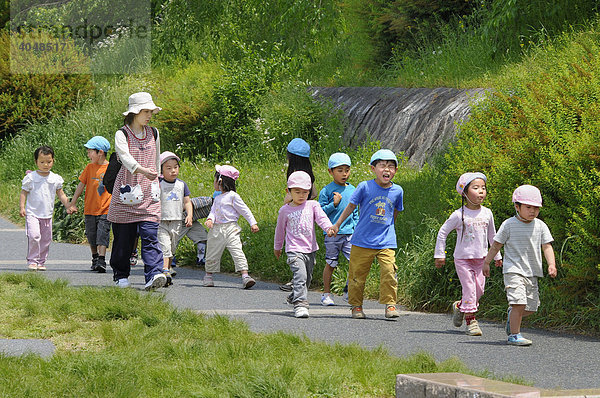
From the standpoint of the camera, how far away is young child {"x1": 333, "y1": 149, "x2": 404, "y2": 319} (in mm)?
8422

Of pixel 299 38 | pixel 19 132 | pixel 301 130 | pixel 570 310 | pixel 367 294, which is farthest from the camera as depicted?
pixel 19 132

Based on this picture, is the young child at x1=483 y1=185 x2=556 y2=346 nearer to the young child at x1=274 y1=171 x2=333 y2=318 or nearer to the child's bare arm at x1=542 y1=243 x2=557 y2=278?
the child's bare arm at x1=542 y1=243 x2=557 y2=278

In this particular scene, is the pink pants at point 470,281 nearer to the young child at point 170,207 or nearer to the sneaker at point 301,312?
the sneaker at point 301,312

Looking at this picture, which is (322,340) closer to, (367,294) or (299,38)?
(367,294)

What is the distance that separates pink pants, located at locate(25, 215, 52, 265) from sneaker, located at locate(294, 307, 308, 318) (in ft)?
14.1

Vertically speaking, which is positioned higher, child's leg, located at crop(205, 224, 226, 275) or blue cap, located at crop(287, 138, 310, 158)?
blue cap, located at crop(287, 138, 310, 158)

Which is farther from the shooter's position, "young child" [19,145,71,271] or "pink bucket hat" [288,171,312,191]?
"young child" [19,145,71,271]

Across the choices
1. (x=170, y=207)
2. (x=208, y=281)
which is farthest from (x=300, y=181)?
(x=170, y=207)

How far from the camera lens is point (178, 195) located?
34.9 ft

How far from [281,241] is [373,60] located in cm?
1150

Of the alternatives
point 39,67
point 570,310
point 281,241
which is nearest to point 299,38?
point 39,67

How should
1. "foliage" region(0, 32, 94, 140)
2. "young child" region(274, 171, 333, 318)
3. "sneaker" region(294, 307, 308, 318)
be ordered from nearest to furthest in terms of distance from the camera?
"sneaker" region(294, 307, 308, 318) < "young child" region(274, 171, 333, 318) < "foliage" region(0, 32, 94, 140)

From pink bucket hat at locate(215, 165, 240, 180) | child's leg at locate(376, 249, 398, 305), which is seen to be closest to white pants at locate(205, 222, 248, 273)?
pink bucket hat at locate(215, 165, 240, 180)

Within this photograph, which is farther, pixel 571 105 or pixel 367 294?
pixel 367 294
